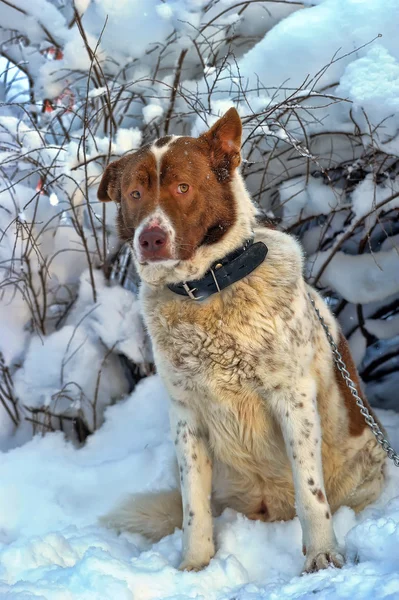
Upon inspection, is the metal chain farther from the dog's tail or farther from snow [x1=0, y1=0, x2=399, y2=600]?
the dog's tail

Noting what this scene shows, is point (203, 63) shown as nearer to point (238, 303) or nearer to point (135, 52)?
point (135, 52)

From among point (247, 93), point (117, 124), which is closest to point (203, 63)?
point (247, 93)

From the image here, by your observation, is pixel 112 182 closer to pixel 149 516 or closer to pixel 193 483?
pixel 193 483

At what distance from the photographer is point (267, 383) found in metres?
2.54

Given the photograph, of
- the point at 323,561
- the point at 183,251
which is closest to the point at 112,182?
the point at 183,251

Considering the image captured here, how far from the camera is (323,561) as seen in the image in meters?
2.36

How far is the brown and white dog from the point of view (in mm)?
2490

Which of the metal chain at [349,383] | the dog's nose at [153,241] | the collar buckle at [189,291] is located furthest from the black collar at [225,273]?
the metal chain at [349,383]

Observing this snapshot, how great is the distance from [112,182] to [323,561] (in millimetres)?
1811

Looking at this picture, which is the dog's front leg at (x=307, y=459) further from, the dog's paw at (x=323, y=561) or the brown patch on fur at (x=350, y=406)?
the brown patch on fur at (x=350, y=406)

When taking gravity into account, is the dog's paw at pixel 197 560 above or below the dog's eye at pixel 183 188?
below

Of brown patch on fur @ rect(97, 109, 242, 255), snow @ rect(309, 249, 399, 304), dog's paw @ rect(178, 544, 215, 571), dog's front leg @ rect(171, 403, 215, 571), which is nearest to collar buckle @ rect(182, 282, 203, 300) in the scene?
brown patch on fur @ rect(97, 109, 242, 255)

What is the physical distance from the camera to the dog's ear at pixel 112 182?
9.23 feet

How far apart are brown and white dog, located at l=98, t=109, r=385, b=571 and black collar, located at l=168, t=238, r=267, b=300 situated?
0.09ft
